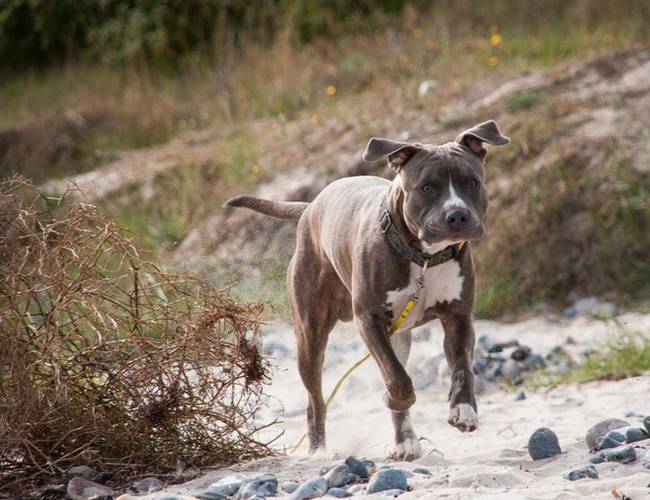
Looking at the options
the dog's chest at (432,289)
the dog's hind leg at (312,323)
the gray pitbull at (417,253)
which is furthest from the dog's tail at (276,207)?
the dog's chest at (432,289)

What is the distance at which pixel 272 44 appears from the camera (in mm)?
16203

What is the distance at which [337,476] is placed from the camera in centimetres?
517

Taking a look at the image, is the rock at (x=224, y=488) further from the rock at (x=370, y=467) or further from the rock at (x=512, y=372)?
the rock at (x=512, y=372)

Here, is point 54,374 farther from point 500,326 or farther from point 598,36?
point 598,36

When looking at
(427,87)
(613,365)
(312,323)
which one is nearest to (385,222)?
(312,323)

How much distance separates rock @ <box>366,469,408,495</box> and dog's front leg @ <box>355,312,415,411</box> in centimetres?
79

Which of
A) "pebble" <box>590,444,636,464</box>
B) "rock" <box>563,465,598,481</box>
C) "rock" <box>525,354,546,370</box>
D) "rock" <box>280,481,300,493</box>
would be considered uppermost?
"rock" <box>525,354,546,370</box>

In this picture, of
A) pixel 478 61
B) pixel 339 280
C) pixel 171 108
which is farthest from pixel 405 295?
pixel 171 108

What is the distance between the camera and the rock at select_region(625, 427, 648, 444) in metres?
5.36

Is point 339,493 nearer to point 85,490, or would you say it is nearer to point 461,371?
point 461,371

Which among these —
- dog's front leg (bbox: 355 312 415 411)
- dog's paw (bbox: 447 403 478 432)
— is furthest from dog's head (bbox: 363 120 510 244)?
dog's paw (bbox: 447 403 478 432)

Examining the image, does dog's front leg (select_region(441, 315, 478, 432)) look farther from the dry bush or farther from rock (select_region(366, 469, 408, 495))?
the dry bush

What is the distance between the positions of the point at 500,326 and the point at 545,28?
5.74m

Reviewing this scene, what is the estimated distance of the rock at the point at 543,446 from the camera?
5398mm
